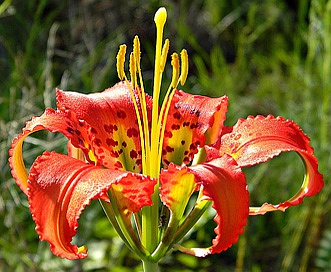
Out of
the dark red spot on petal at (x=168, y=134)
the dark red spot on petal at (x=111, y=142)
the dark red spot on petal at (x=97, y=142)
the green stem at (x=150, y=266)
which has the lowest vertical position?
the green stem at (x=150, y=266)

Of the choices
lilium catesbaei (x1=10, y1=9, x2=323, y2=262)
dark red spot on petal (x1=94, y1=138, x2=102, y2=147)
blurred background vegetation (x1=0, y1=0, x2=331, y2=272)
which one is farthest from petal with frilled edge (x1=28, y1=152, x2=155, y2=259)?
blurred background vegetation (x1=0, y1=0, x2=331, y2=272)

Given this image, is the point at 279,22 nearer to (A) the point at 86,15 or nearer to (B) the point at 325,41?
(A) the point at 86,15

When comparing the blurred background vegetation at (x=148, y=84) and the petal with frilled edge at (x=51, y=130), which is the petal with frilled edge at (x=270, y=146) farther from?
the blurred background vegetation at (x=148, y=84)

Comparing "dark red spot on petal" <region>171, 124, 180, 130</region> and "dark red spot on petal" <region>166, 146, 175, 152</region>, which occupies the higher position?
"dark red spot on petal" <region>171, 124, 180, 130</region>

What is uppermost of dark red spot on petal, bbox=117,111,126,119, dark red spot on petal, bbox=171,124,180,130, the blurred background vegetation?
dark red spot on petal, bbox=117,111,126,119

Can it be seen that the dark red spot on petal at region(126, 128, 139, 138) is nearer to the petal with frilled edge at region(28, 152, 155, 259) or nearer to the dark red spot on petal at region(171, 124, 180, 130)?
the dark red spot on petal at region(171, 124, 180, 130)

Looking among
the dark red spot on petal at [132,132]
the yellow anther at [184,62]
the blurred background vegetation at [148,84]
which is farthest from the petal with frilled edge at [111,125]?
the blurred background vegetation at [148,84]

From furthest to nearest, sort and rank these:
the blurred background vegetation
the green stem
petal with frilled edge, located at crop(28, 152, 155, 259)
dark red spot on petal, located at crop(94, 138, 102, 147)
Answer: the blurred background vegetation, dark red spot on petal, located at crop(94, 138, 102, 147), the green stem, petal with frilled edge, located at crop(28, 152, 155, 259)

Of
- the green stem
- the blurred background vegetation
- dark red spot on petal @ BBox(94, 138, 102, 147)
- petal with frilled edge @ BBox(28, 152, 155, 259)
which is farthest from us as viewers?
the blurred background vegetation

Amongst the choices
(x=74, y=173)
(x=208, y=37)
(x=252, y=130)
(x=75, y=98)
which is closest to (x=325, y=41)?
(x=252, y=130)
